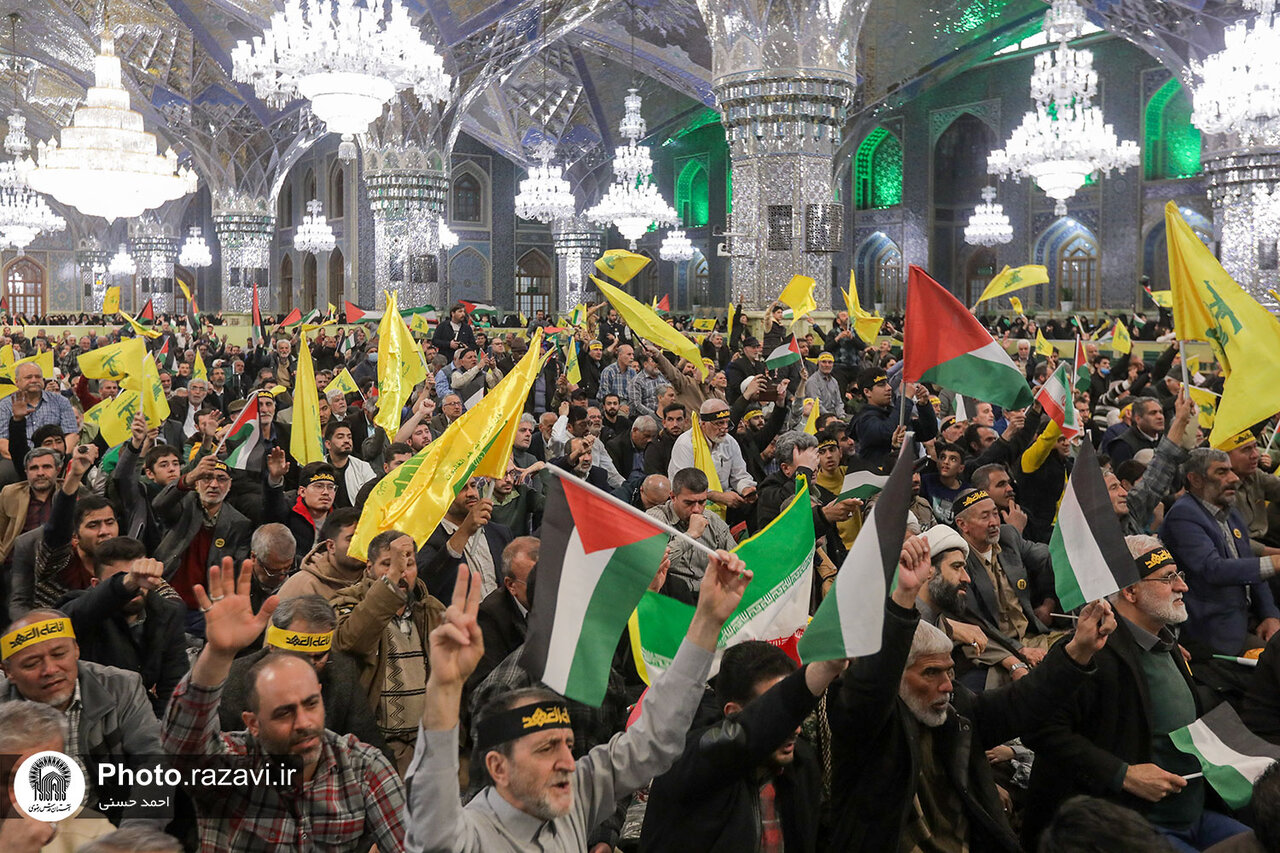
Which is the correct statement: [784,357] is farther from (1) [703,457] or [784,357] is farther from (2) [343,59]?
(2) [343,59]

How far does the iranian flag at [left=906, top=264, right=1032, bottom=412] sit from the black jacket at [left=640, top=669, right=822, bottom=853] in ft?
7.20

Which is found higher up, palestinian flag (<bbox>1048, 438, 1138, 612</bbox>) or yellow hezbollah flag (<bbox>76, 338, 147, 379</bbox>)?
yellow hezbollah flag (<bbox>76, 338, 147, 379</bbox>)

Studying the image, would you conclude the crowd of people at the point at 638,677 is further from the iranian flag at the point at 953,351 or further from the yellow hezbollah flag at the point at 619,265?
the yellow hezbollah flag at the point at 619,265

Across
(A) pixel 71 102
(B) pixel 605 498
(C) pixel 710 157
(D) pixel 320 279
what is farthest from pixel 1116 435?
(A) pixel 71 102

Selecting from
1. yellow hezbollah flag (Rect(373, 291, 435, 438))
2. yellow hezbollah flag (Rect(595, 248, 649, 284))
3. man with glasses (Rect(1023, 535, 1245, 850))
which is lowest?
man with glasses (Rect(1023, 535, 1245, 850))

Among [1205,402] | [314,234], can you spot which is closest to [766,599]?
[1205,402]

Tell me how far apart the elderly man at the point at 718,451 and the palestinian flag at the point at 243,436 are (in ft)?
7.86

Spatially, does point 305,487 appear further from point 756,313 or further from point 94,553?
point 756,313

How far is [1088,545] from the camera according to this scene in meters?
3.36

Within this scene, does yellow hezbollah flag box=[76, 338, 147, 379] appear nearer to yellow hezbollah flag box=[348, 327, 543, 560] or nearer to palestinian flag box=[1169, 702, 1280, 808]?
yellow hezbollah flag box=[348, 327, 543, 560]

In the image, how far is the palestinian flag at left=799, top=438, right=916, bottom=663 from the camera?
2.51m

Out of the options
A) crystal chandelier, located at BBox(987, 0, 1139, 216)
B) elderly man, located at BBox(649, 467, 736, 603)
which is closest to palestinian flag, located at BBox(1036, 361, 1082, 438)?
elderly man, located at BBox(649, 467, 736, 603)

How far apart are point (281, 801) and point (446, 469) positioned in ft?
6.47

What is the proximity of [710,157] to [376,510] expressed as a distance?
26732mm
